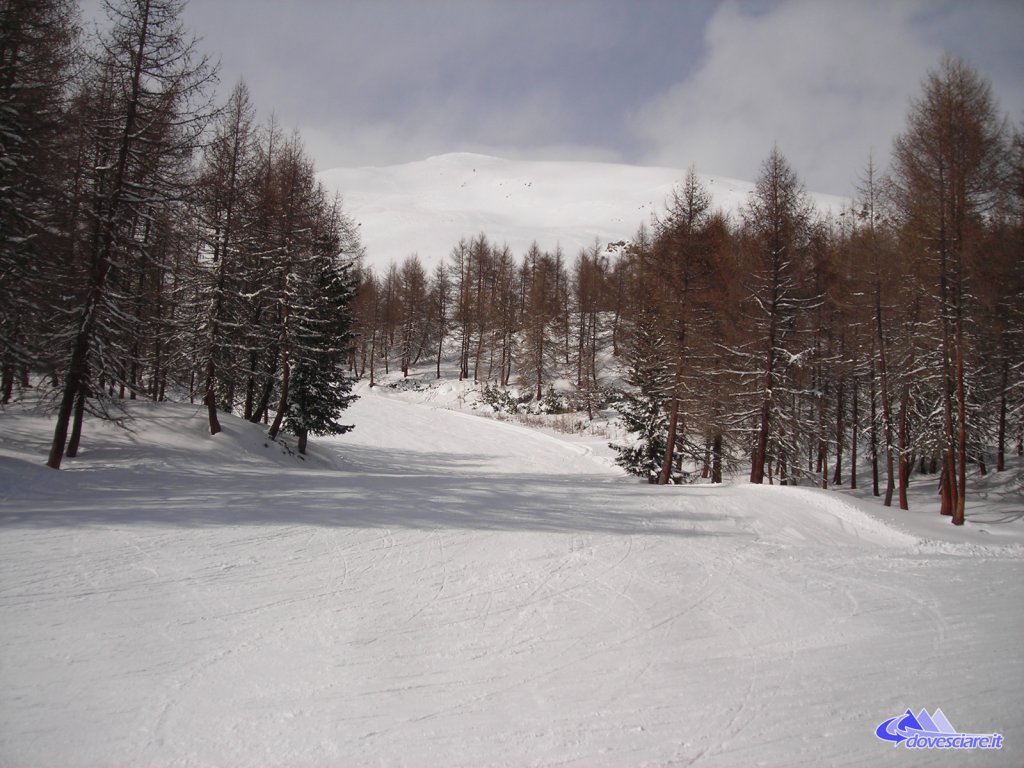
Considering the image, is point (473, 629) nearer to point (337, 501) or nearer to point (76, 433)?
point (337, 501)

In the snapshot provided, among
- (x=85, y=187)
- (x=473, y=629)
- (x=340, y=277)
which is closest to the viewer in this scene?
(x=473, y=629)

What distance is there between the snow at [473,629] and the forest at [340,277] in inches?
167

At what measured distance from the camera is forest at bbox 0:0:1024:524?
11.7 meters

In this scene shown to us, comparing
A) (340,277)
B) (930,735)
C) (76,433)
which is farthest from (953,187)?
(76,433)

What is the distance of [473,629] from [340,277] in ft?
56.3

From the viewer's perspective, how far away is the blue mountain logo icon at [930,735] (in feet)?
14.0

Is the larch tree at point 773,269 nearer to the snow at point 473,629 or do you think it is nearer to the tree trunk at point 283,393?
the snow at point 473,629

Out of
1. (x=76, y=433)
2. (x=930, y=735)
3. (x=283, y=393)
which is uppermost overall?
(x=283, y=393)

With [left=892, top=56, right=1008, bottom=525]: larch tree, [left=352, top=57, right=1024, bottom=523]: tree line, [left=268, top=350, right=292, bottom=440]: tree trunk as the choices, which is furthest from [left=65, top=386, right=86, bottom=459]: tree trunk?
[left=892, top=56, right=1008, bottom=525]: larch tree

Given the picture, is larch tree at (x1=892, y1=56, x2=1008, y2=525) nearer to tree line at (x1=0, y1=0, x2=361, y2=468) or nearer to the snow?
the snow

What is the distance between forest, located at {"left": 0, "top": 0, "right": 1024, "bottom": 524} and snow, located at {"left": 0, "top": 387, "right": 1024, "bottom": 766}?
13.9ft

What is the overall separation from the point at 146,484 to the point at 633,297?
17.4 m

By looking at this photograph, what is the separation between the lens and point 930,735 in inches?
173

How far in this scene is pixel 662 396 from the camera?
19156mm
